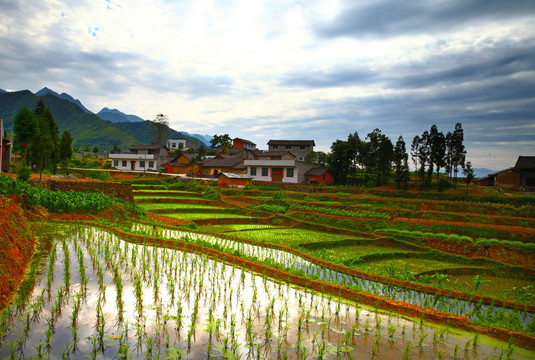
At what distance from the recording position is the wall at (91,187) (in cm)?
1589

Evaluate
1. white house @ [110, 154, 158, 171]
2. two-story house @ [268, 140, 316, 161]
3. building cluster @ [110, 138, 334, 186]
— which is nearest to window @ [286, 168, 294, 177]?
building cluster @ [110, 138, 334, 186]

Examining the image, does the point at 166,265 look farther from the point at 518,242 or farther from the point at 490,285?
the point at 518,242

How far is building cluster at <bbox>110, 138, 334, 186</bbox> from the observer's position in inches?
1453

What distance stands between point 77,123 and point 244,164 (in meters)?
115

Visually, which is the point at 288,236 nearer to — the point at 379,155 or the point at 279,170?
the point at 279,170

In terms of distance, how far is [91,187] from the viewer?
54.7 feet

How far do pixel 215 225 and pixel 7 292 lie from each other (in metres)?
11.9

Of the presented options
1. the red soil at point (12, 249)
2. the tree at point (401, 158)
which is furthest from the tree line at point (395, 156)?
the red soil at point (12, 249)

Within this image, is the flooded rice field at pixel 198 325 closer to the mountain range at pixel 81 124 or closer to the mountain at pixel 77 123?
the mountain range at pixel 81 124

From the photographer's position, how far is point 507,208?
19.7 meters

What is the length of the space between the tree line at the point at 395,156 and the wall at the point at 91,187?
2754cm

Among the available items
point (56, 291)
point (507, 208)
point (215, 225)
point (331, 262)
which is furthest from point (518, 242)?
point (56, 291)

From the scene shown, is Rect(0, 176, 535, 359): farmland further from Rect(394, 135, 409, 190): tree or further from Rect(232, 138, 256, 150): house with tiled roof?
Rect(232, 138, 256, 150): house with tiled roof

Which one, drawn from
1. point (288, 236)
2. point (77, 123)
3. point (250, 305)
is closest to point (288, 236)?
point (288, 236)
